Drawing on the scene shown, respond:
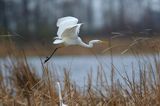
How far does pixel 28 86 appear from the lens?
4.07 metres

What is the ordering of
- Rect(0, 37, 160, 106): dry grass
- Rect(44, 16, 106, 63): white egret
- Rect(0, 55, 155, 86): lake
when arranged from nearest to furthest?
Rect(44, 16, 106, 63): white egret < Rect(0, 37, 160, 106): dry grass < Rect(0, 55, 155, 86): lake

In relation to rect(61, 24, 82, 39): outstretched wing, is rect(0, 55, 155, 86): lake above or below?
below

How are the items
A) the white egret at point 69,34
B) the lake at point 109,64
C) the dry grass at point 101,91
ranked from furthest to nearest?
the lake at point 109,64, the dry grass at point 101,91, the white egret at point 69,34

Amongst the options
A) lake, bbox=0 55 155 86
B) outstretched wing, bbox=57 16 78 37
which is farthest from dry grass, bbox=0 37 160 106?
outstretched wing, bbox=57 16 78 37

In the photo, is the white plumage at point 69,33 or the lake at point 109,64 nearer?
the white plumage at point 69,33

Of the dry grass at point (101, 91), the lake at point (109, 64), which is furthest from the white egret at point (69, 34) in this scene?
the lake at point (109, 64)

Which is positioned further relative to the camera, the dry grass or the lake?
the lake

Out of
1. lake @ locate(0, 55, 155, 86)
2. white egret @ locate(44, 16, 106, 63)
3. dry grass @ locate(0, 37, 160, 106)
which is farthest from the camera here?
lake @ locate(0, 55, 155, 86)

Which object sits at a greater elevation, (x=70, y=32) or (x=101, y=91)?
(x=70, y=32)

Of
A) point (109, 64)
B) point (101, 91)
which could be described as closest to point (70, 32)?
point (101, 91)

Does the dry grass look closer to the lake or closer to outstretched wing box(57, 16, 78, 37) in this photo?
the lake

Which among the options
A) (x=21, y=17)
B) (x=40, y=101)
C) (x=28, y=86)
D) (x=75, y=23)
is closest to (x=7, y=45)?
(x=28, y=86)

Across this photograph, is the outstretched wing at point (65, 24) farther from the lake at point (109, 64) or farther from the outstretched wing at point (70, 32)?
the lake at point (109, 64)

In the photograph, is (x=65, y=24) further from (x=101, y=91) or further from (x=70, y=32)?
(x=101, y=91)
